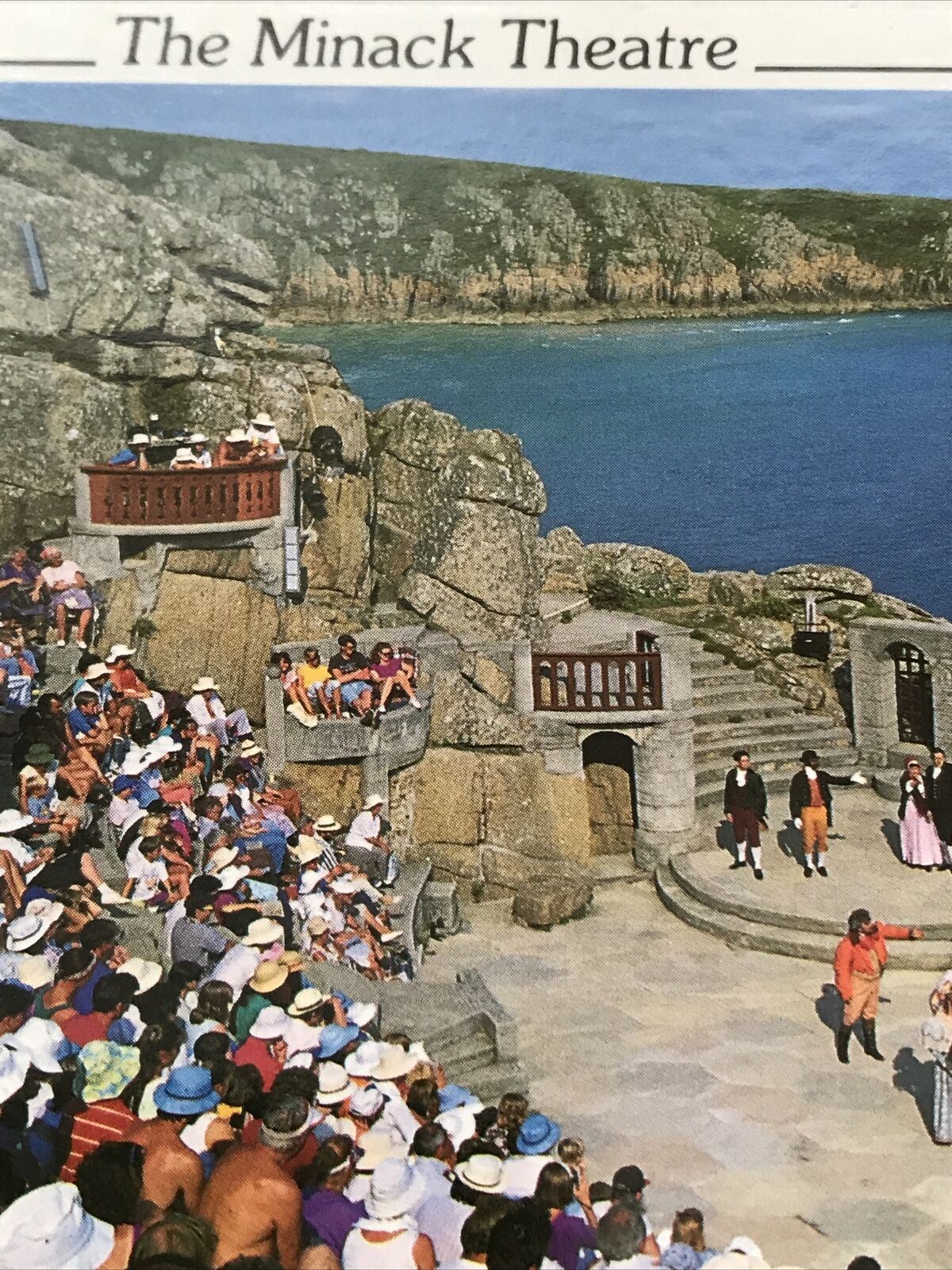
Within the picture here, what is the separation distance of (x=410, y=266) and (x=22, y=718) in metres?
4.97

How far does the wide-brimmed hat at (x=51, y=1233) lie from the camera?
444cm

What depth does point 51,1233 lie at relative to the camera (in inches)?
177

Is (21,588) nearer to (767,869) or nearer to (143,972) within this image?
(143,972)

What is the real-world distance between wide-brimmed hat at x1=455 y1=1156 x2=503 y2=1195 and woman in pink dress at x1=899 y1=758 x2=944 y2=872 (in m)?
6.56

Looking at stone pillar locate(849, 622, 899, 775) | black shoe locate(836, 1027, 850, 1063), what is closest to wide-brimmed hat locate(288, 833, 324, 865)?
black shoe locate(836, 1027, 850, 1063)

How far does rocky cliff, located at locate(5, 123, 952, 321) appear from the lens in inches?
376

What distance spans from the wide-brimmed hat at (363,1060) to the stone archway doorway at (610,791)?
19.7 feet

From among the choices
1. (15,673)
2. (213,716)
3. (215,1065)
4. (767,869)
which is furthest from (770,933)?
(15,673)

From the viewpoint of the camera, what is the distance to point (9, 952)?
671 cm

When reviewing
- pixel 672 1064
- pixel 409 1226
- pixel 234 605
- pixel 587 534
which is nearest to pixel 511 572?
pixel 587 534

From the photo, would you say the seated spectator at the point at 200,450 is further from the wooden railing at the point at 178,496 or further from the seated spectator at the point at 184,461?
the wooden railing at the point at 178,496

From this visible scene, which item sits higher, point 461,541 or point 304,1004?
point 461,541

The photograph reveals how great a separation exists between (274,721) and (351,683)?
75 centimetres

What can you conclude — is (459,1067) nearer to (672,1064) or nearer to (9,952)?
(672,1064)
